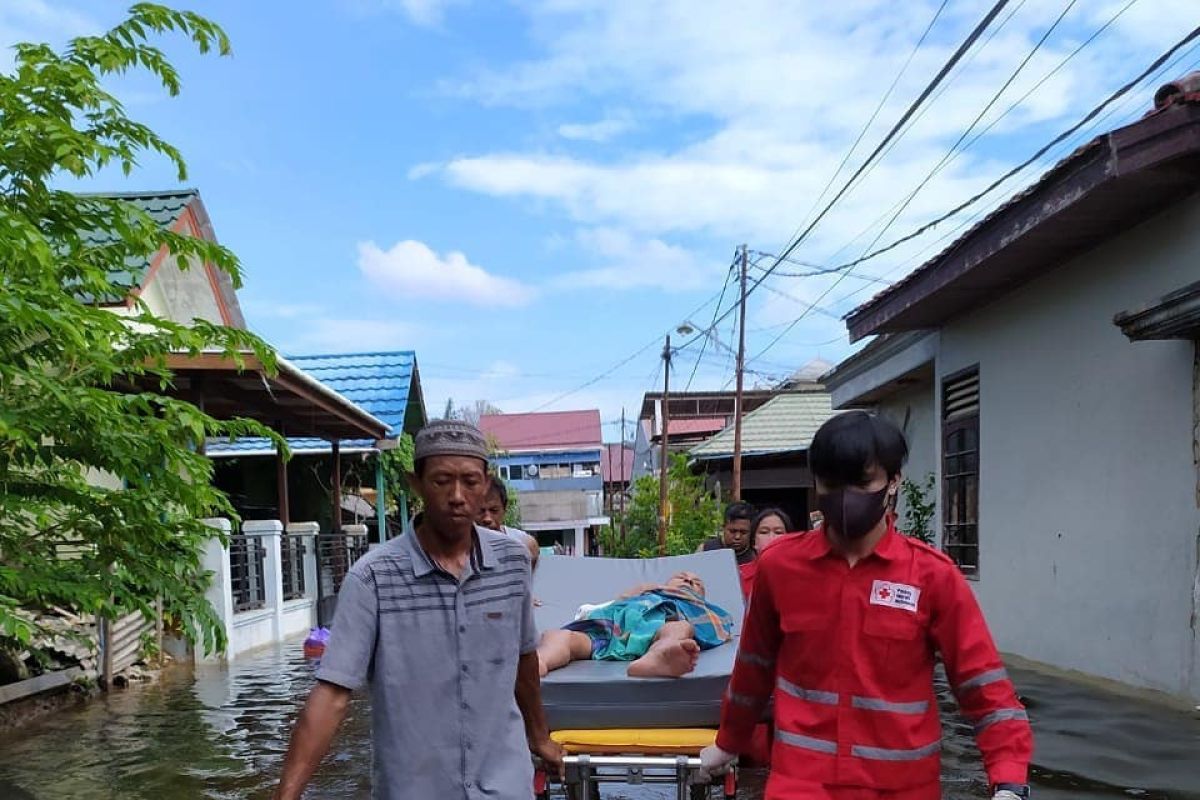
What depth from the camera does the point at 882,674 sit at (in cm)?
261

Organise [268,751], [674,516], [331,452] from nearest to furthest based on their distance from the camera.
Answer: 1. [268,751]
2. [331,452]
3. [674,516]

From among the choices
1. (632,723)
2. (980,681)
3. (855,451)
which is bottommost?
(632,723)

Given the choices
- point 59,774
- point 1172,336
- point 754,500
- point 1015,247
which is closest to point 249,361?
point 59,774

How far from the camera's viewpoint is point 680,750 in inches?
156

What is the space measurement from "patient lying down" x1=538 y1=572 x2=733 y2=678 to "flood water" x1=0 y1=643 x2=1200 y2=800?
4.65ft

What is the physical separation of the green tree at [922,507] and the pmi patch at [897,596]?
1114cm

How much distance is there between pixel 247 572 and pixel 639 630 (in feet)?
30.1

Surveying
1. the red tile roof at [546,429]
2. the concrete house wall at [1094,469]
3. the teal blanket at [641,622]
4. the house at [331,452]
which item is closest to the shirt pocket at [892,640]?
the teal blanket at [641,622]

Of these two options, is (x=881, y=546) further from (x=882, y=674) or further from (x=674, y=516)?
(x=674, y=516)

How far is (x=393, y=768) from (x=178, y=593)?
342cm

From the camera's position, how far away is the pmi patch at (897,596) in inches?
103

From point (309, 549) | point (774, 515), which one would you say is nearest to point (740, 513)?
point (774, 515)

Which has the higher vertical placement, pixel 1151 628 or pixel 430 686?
pixel 430 686

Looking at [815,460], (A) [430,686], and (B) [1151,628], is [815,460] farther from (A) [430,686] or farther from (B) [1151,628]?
(B) [1151,628]
